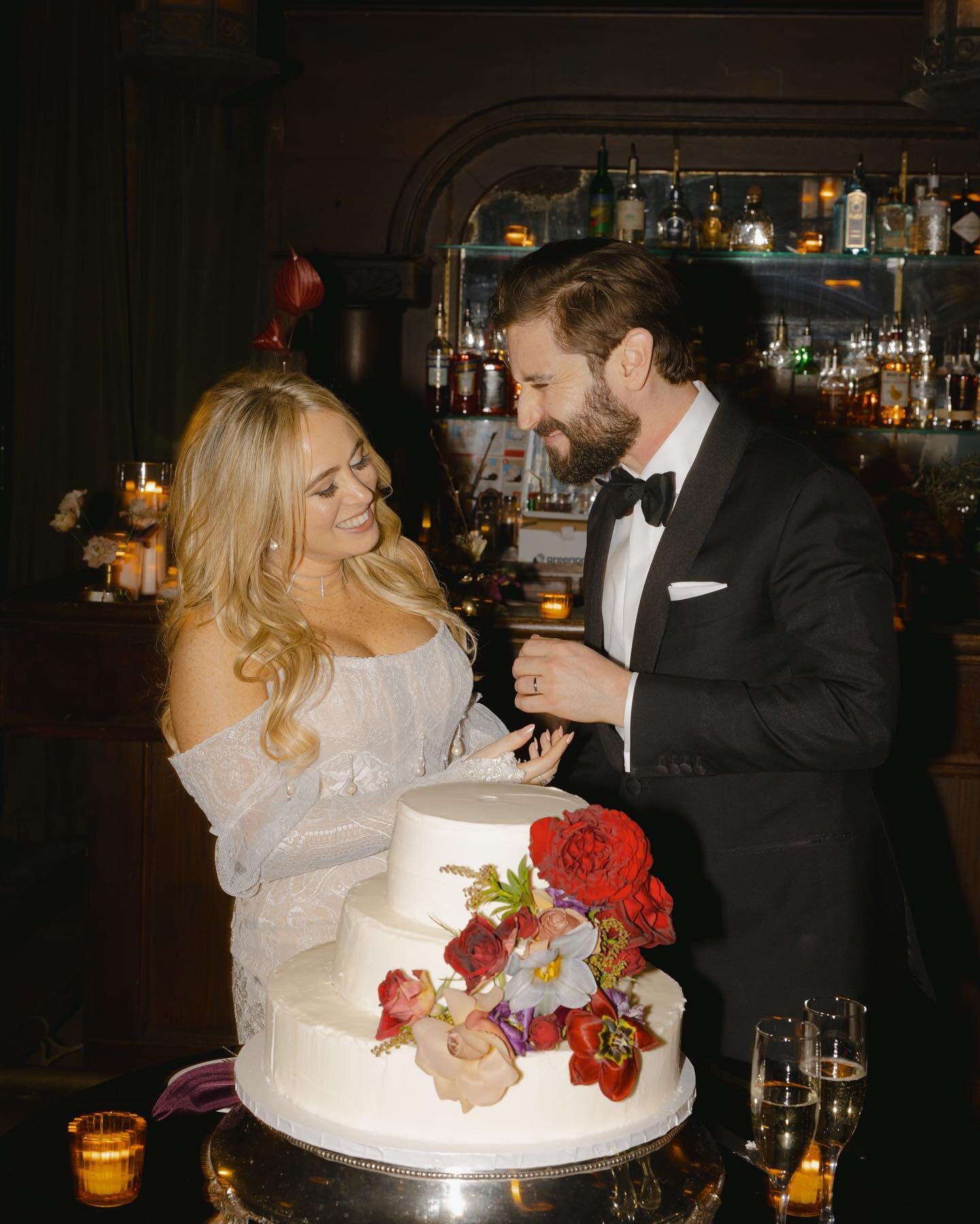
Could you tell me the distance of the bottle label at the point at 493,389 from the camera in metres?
5.09

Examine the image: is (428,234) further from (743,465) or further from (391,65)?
(743,465)

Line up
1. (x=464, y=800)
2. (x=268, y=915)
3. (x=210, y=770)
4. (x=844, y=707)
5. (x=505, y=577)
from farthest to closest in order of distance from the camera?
1. (x=505, y=577)
2. (x=268, y=915)
3. (x=210, y=770)
4. (x=844, y=707)
5. (x=464, y=800)

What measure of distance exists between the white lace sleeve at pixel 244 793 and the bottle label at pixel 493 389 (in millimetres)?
3145

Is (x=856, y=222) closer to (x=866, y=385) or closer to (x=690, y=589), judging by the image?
(x=866, y=385)

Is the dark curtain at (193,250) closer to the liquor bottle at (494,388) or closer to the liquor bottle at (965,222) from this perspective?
the liquor bottle at (494,388)

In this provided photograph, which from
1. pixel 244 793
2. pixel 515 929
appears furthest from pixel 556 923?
pixel 244 793

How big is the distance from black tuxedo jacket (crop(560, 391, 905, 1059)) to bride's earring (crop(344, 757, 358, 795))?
433 mm

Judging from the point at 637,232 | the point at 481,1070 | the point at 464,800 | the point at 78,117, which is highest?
the point at 78,117

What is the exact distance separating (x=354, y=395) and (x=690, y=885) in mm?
3301

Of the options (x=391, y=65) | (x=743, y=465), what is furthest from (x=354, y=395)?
(x=743, y=465)

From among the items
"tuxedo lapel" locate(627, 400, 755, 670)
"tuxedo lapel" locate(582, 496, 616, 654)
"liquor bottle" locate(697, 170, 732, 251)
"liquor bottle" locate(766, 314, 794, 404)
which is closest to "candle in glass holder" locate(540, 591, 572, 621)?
"tuxedo lapel" locate(582, 496, 616, 654)

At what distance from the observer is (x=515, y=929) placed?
1317mm

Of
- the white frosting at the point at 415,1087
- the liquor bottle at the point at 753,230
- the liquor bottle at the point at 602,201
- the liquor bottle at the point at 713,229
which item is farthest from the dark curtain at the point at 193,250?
the white frosting at the point at 415,1087

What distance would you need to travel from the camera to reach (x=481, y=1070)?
129cm
